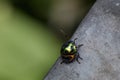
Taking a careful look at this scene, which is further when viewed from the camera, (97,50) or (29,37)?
(29,37)

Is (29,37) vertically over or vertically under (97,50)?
under

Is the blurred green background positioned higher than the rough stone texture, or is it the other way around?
the rough stone texture

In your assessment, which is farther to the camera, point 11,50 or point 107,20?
point 11,50

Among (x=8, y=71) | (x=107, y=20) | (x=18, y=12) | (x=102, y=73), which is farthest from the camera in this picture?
(x=18, y=12)

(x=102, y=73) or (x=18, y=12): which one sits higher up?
(x=102, y=73)

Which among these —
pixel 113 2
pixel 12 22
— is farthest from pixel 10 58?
pixel 113 2

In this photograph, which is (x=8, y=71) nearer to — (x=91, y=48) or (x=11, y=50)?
(x=11, y=50)
